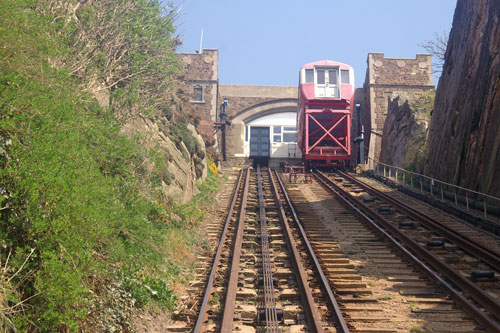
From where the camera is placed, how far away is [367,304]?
6.18 m

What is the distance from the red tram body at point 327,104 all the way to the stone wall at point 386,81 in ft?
29.9

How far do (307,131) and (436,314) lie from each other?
1678cm

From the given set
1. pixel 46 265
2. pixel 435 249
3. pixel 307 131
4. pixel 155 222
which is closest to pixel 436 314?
pixel 435 249

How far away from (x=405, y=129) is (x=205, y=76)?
15881mm

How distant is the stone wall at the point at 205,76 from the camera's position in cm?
3250

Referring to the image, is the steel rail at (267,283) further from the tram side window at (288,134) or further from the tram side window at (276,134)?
the tram side window at (288,134)

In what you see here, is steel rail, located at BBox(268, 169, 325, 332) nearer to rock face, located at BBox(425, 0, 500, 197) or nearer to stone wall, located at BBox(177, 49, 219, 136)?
rock face, located at BBox(425, 0, 500, 197)

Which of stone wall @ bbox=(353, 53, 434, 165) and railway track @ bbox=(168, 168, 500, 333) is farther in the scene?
stone wall @ bbox=(353, 53, 434, 165)

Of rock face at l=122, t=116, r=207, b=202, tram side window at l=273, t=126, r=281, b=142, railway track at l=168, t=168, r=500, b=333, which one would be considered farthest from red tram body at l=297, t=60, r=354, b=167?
railway track at l=168, t=168, r=500, b=333

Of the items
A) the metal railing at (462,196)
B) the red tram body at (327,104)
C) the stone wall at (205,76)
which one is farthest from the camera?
the stone wall at (205,76)

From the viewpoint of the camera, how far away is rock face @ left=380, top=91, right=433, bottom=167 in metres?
21.2

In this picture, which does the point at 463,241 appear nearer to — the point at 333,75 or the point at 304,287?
the point at 304,287

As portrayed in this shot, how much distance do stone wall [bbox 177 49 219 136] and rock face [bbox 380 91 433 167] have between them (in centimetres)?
1266

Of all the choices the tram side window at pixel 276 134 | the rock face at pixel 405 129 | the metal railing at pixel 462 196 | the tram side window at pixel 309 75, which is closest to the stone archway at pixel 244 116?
the tram side window at pixel 276 134
